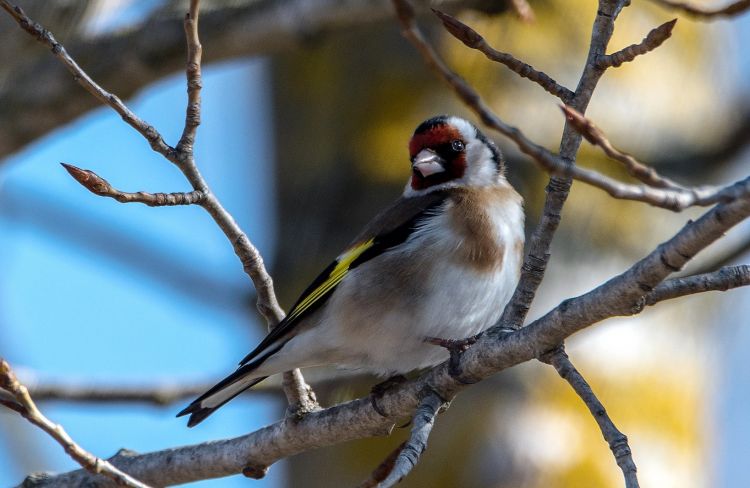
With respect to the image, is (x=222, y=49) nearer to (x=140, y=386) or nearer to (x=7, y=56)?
(x=7, y=56)

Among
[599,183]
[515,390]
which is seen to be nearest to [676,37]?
[515,390]

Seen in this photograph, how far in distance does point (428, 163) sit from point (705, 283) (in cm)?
218

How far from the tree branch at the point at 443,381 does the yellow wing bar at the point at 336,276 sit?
2.43 ft

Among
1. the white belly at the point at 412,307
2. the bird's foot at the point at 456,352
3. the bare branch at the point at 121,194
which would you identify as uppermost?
the white belly at the point at 412,307

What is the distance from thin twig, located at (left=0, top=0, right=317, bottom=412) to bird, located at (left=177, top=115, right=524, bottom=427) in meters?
0.39

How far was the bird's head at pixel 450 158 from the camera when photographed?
4469 mm

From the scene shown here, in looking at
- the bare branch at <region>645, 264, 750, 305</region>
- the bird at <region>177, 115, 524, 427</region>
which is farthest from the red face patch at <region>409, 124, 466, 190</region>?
the bare branch at <region>645, 264, 750, 305</region>

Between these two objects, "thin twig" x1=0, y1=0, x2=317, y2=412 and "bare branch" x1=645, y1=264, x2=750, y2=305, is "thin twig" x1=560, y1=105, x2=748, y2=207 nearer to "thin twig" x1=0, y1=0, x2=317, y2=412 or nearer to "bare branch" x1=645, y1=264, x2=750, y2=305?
"bare branch" x1=645, y1=264, x2=750, y2=305

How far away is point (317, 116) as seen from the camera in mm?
6281

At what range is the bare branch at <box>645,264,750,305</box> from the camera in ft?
7.80

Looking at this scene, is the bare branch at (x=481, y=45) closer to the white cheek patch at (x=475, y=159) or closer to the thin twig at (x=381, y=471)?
the thin twig at (x=381, y=471)

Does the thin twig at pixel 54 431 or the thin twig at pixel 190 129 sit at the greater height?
the thin twig at pixel 190 129

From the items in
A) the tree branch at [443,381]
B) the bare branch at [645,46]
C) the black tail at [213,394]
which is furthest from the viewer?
the black tail at [213,394]

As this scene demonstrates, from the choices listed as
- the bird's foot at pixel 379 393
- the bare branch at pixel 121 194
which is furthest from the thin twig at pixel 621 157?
the bird's foot at pixel 379 393
